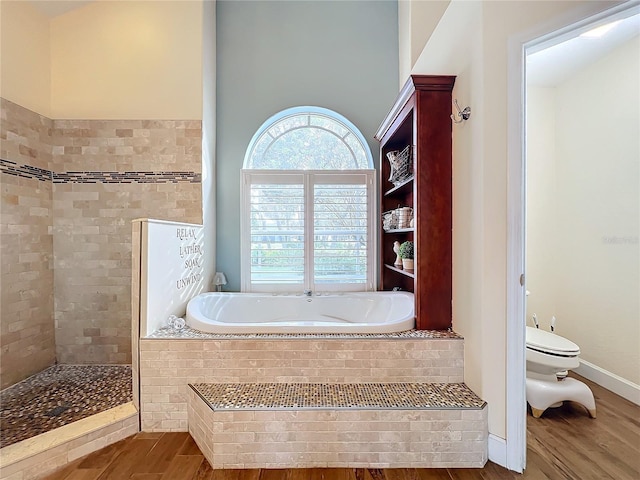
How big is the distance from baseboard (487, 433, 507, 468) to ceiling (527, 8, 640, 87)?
7.25 feet

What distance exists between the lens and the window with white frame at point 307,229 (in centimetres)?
305

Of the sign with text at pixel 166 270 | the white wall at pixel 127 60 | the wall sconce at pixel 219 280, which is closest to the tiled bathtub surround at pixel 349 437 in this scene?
the sign with text at pixel 166 270

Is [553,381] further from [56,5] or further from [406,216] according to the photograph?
[56,5]

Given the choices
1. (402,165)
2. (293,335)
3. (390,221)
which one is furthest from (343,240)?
(293,335)

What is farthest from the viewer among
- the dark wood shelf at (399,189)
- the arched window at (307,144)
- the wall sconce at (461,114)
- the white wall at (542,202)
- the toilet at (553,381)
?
the arched window at (307,144)

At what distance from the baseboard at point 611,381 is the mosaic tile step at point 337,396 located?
1456 mm

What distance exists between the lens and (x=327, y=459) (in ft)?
5.22

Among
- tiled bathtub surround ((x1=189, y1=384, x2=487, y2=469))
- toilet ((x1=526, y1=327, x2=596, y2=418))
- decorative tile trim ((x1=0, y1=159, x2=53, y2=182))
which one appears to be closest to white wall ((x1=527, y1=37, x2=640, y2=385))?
toilet ((x1=526, y1=327, x2=596, y2=418))

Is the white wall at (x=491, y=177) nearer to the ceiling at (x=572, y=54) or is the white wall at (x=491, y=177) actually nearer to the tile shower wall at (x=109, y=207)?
the ceiling at (x=572, y=54)

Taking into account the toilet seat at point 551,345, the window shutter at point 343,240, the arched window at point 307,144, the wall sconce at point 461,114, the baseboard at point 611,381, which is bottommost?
the baseboard at point 611,381

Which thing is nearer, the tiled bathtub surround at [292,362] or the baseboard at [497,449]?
the baseboard at [497,449]

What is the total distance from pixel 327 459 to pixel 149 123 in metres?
2.71

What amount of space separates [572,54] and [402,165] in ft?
5.04

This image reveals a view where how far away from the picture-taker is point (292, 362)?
1812 mm
